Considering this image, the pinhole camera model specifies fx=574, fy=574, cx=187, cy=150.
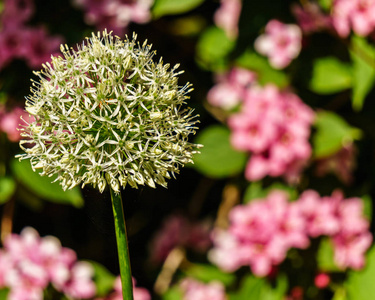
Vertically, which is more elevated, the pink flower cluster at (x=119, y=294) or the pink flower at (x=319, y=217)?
the pink flower at (x=319, y=217)

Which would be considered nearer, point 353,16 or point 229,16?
point 353,16

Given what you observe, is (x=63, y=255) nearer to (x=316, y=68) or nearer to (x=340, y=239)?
(x=340, y=239)

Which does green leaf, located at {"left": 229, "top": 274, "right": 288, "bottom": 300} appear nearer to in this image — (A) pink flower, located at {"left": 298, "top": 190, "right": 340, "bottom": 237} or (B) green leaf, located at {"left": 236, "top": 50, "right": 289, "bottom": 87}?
(A) pink flower, located at {"left": 298, "top": 190, "right": 340, "bottom": 237}

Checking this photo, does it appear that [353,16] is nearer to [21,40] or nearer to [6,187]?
[21,40]

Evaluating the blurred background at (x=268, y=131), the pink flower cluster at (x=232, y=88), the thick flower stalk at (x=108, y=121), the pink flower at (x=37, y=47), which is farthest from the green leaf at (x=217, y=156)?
the thick flower stalk at (x=108, y=121)

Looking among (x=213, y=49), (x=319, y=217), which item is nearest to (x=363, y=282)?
(x=319, y=217)

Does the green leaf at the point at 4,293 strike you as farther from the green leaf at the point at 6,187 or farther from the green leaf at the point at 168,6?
the green leaf at the point at 168,6
